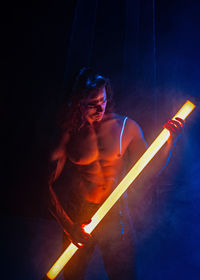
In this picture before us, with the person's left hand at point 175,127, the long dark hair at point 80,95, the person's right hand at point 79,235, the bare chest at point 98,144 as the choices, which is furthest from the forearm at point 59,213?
the person's left hand at point 175,127

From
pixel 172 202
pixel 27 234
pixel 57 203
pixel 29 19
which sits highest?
pixel 29 19

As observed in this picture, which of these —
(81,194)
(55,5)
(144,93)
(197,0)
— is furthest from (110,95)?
(55,5)

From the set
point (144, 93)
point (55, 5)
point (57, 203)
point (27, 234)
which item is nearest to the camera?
point (57, 203)

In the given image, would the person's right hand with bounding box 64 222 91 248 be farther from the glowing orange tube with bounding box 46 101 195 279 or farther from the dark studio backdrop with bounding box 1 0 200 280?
the dark studio backdrop with bounding box 1 0 200 280

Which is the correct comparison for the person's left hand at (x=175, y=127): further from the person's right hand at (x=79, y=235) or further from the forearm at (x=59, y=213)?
the forearm at (x=59, y=213)

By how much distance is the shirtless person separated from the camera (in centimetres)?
131

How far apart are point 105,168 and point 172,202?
36.0 inches

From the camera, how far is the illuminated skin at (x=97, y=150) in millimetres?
1402

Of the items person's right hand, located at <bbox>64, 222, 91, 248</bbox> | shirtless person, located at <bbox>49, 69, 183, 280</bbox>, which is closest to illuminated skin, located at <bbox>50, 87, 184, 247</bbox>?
shirtless person, located at <bbox>49, 69, 183, 280</bbox>

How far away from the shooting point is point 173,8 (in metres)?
1.70

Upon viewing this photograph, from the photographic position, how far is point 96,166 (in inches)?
56.9

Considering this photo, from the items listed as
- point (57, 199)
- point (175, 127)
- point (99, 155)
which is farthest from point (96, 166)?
point (175, 127)

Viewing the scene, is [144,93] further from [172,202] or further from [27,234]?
[27,234]

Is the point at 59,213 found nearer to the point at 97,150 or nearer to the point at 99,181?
the point at 99,181
